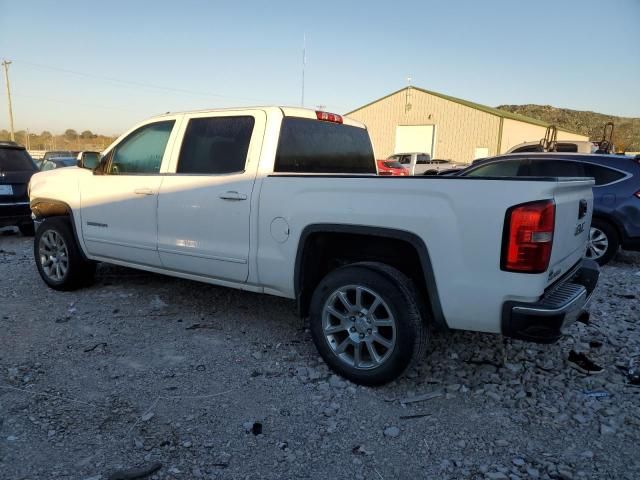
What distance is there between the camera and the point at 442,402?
9.86 ft

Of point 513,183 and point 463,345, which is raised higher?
point 513,183

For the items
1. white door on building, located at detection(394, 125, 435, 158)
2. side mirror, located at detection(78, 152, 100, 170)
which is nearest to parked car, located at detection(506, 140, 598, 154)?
side mirror, located at detection(78, 152, 100, 170)

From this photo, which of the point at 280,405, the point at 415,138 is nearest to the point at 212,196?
the point at 280,405

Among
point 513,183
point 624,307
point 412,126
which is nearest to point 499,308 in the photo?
point 513,183

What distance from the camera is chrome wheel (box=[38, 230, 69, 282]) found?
510 centimetres

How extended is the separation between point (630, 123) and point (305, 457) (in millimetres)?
124721

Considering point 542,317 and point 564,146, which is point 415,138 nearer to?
point 564,146

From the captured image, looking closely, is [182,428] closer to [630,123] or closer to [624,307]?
[624,307]

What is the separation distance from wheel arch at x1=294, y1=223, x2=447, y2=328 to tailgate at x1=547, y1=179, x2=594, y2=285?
0.70 metres

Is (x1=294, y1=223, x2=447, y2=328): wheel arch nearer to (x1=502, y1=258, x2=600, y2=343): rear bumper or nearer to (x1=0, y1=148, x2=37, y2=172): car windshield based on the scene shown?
(x1=502, y1=258, x2=600, y2=343): rear bumper

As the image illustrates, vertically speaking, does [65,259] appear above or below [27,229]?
above

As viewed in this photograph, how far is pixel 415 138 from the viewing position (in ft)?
122

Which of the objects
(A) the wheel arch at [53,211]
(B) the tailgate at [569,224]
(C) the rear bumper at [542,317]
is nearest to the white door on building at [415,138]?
(A) the wheel arch at [53,211]

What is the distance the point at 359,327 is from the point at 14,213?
738cm
